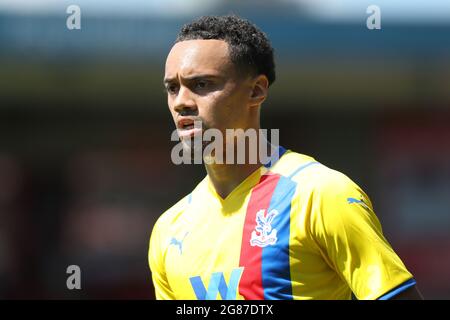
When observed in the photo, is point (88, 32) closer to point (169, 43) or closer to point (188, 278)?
point (169, 43)

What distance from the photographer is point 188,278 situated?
3.95 metres

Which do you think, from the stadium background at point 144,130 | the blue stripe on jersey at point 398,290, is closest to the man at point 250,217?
the blue stripe on jersey at point 398,290

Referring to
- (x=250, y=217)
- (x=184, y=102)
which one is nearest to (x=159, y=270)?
(x=250, y=217)

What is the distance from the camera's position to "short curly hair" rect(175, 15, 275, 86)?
A: 3.98 metres

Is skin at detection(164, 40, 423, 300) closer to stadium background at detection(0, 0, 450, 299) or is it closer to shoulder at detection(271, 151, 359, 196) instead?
shoulder at detection(271, 151, 359, 196)

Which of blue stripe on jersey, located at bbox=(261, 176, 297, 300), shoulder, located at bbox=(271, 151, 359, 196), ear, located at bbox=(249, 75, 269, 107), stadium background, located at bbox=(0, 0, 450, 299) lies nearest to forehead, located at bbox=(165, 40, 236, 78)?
ear, located at bbox=(249, 75, 269, 107)

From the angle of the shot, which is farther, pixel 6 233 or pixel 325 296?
pixel 6 233

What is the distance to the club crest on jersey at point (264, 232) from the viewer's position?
3.72 metres

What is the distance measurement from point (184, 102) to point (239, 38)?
40cm

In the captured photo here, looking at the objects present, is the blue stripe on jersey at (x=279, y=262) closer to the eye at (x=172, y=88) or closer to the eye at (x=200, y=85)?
the eye at (x=200, y=85)

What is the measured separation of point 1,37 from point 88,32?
129 centimetres

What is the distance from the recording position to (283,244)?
3666 millimetres

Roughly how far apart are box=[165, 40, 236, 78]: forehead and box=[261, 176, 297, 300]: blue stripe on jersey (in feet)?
2.12

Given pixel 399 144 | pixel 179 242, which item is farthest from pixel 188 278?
pixel 399 144
